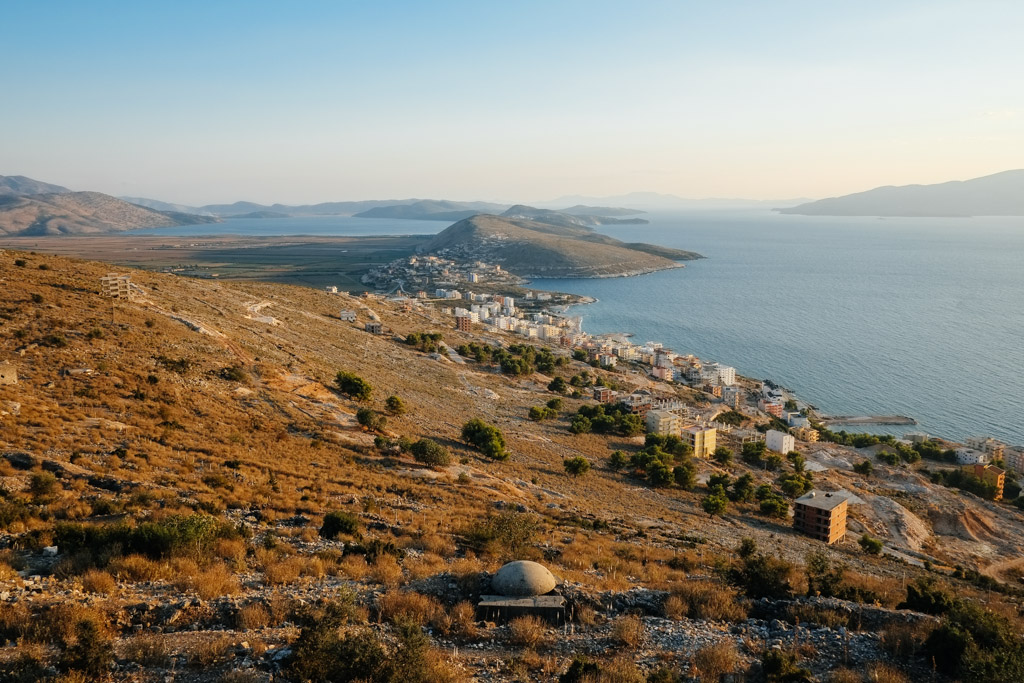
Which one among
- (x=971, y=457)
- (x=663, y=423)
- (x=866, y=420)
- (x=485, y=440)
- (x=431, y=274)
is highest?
(x=431, y=274)

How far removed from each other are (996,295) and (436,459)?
132223 millimetres

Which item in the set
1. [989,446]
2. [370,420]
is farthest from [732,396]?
[370,420]

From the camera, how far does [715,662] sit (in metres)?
7.16

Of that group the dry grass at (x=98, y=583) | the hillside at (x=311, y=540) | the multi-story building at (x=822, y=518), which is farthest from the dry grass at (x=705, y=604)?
the multi-story building at (x=822, y=518)

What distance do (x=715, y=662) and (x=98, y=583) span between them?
8.00m

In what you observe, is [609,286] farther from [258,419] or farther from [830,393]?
[258,419]

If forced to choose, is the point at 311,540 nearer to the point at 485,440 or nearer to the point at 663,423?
the point at 485,440

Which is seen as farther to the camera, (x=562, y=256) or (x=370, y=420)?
(x=562, y=256)

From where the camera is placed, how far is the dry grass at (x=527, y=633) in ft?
24.8

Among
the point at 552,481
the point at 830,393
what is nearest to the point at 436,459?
the point at 552,481

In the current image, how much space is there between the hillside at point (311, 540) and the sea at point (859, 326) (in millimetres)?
35477

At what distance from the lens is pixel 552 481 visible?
23.6m

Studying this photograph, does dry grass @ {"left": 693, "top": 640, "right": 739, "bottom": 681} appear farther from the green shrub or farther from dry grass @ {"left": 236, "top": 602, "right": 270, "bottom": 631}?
the green shrub

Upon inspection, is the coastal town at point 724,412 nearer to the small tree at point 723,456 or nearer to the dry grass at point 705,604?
the small tree at point 723,456
